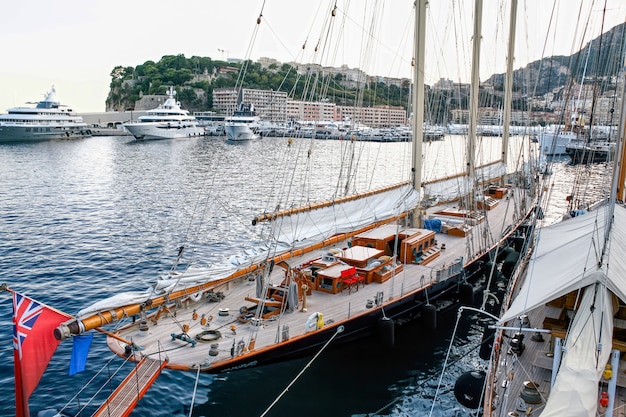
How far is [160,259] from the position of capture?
36062 millimetres

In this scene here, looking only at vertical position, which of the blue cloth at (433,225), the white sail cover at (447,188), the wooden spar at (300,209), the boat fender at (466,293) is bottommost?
the boat fender at (466,293)

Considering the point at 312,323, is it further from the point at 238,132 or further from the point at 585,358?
the point at 238,132

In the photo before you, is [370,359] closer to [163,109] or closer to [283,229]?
[283,229]

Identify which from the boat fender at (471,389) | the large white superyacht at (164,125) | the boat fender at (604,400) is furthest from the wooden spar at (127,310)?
the large white superyacht at (164,125)

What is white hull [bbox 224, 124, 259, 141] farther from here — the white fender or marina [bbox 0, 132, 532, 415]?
the white fender

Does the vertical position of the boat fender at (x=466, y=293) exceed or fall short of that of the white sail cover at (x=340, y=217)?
it falls short

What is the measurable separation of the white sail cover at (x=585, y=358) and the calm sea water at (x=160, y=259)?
774cm

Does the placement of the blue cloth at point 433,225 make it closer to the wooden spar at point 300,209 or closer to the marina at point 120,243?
the wooden spar at point 300,209

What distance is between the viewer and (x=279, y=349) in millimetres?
17281

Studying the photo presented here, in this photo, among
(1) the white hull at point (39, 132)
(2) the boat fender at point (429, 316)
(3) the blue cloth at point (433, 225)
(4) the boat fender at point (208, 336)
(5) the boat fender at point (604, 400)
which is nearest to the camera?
(5) the boat fender at point (604, 400)

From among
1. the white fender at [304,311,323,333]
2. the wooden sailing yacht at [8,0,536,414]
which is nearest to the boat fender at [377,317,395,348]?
the wooden sailing yacht at [8,0,536,414]

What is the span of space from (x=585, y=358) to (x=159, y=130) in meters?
156

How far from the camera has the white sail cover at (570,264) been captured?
13.1m

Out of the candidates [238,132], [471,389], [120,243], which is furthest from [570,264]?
[238,132]
